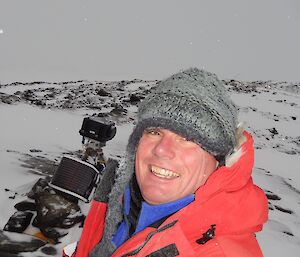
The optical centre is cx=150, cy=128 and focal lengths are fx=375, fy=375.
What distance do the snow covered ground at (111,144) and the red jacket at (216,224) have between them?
1234 millimetres

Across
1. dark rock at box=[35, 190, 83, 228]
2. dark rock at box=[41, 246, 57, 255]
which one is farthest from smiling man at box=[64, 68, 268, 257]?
dark rock at box=[35, 190, 83, 228]

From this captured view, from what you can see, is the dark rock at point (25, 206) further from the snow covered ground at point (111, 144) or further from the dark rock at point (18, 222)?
the dark rock at point (18, 222)

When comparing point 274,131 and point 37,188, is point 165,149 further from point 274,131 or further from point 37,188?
point 274,131

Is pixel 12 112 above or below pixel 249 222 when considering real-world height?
below

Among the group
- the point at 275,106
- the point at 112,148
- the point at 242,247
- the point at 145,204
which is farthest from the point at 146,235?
the point at 275,106

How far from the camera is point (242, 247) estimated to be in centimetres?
178

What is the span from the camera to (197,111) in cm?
212

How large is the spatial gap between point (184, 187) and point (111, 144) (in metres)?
10.3

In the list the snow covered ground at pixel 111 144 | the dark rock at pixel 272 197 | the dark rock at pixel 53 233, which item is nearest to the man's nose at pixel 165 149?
the snow covered ground at pixel 111 144

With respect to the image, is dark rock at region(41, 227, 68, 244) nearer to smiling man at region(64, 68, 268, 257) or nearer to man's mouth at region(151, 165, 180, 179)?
smiling man at region(64, 68, 268, 257)

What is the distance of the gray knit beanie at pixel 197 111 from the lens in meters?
2.11

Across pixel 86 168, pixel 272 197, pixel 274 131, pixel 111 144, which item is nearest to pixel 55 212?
pixel 86 168

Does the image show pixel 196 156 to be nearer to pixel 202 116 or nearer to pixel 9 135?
pixel 202 116

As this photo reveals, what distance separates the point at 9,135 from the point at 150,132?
10.1 meters
